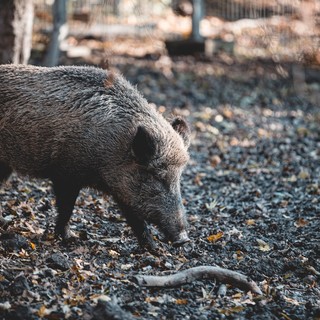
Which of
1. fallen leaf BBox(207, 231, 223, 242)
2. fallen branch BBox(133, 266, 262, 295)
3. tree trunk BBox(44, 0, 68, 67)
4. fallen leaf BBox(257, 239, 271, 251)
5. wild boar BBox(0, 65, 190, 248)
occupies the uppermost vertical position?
tree trunk BBox(44, 0, 68, 67)

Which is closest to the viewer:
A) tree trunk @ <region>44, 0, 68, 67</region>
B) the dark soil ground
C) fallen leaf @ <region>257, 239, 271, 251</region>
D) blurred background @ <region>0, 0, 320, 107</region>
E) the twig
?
the twig

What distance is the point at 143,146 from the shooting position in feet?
17.5

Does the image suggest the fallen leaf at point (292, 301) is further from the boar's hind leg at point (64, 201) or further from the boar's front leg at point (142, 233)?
the boar's hind leg at point (64, 201)

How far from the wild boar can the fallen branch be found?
51 cm

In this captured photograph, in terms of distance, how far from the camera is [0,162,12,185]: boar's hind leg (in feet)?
20.0

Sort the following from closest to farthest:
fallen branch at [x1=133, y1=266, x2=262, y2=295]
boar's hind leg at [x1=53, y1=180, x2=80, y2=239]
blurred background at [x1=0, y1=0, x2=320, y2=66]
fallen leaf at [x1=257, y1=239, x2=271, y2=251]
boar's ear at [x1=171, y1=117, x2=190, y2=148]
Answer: fallen branch at [x1=133, y1=266, x2=262, y2=295]
boar's hind leg at [x1=53, y1=180, x2=80, y2=239]
fallen leaf at [x1=257, y1=239, x2=271, y2=251]
boar's ear at [x1=171, y1=117, x2=190, y2=148]
blurred background at [x1=0, y1=0, x2=320, y2=66]

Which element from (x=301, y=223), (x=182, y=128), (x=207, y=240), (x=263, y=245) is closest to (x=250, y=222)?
(x=301, y=223)

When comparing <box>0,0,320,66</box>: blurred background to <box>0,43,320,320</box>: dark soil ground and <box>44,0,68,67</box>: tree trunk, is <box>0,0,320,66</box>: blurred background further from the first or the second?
<box>0,43,320,320</box>: dark soil ground

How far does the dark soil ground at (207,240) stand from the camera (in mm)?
4383

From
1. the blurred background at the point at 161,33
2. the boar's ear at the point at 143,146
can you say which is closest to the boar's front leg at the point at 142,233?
the boar's ear at the point at 143,146

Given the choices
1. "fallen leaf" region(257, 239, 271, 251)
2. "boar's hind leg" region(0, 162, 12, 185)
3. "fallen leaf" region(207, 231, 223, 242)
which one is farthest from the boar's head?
"boar's hind leg" region(0, 162, 12, 185)

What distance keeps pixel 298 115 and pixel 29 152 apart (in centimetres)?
802

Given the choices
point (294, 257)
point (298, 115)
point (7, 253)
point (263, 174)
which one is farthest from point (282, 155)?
point (7, 253)

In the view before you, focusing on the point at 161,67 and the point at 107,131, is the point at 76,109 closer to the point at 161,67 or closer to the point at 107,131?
the point at 107,131
